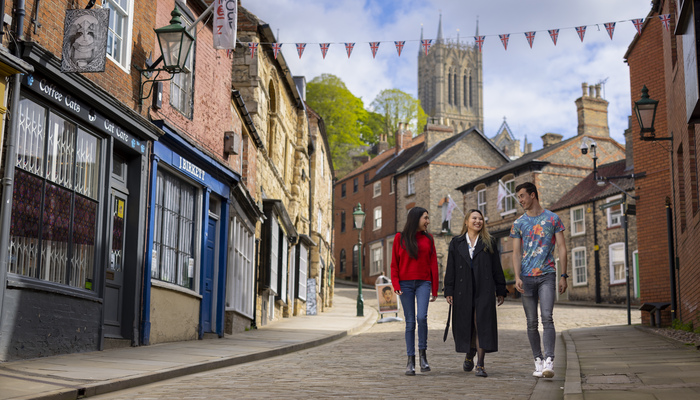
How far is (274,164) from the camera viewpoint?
2214cm

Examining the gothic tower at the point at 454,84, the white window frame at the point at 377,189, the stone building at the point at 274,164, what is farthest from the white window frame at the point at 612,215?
the gothic tower at the point at 454,84

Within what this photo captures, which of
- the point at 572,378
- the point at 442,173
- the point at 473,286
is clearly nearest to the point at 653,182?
the point at 473,286

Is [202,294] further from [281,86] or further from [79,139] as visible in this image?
[281,86]

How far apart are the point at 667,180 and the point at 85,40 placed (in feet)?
48.2

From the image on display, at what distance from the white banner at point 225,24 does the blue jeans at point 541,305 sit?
298 inches

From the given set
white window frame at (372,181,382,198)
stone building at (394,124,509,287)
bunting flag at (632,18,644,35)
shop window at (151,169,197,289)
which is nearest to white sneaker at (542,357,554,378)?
shop window at (151,169,197,289)

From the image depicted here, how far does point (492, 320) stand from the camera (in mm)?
8016

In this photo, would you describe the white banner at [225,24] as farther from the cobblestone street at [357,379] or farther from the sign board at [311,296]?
the sign board at [311,296]

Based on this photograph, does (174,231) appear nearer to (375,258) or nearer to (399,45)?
(399,45)

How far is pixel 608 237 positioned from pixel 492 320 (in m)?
28.6

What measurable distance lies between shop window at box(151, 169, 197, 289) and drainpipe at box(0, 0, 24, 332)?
154 inches

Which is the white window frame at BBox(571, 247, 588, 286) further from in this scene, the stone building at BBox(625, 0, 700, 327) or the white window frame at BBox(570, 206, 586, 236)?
the stone building at BBox(625, 0, 700, 327)

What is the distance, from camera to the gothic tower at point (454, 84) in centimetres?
12244

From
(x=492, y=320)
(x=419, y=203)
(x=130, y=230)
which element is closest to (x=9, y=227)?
(x=130, y=230)
